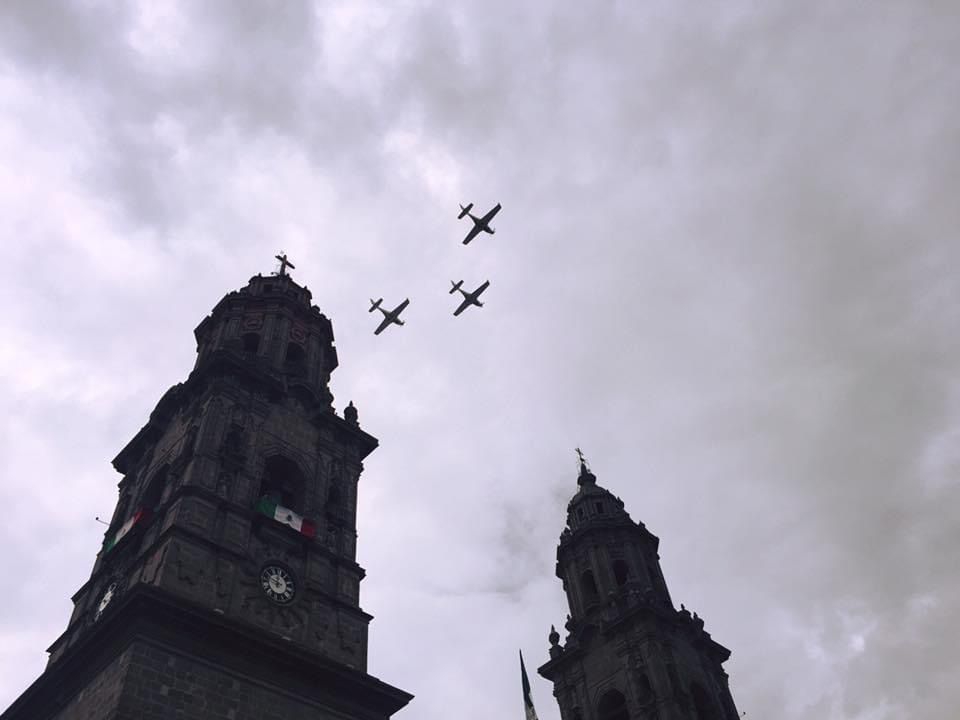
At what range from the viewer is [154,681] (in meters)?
23.8

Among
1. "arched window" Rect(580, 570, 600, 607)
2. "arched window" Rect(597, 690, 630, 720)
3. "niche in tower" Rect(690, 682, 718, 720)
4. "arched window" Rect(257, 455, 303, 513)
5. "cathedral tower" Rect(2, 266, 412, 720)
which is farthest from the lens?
"arched window" Rect(580, 570, 600, 607)

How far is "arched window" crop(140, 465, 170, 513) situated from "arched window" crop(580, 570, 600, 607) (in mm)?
28546

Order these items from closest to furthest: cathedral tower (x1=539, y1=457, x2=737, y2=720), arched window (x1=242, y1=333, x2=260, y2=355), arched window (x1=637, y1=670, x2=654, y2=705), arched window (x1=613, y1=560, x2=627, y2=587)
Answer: arched window (x1=242, y1=333, x2=260, y2=355)
arched window (x1=637, y1=670, x2=654, y2=705)
cathedral tower (x1=539, y1=457, x2=737, y2=720)
arched window (x1=613, y1=560, x2=627, y2=587)

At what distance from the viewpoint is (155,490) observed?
114 ft

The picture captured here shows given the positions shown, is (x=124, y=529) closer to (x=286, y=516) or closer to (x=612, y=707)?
(x=286, y=516)

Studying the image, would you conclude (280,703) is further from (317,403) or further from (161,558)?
(317,403)

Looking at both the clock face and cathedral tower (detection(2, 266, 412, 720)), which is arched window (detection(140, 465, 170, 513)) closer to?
cathedral tower (detection(2, 266, 412, 720))

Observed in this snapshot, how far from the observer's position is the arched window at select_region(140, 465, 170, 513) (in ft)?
111

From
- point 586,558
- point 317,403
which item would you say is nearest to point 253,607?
point 317,403

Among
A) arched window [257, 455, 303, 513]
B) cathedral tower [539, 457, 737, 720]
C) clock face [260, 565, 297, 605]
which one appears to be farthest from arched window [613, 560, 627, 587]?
clock face [260, 565, 297, 605]

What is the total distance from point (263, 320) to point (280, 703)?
67.4ft

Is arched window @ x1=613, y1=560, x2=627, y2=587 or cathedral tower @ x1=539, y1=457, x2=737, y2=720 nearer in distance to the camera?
cathedral tower @ x1=539, y1=457, x2=737, y2=720

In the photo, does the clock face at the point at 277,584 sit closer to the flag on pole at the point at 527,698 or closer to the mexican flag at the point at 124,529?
the mexican flag at the point at 124,529

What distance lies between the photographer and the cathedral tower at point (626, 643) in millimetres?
45750
